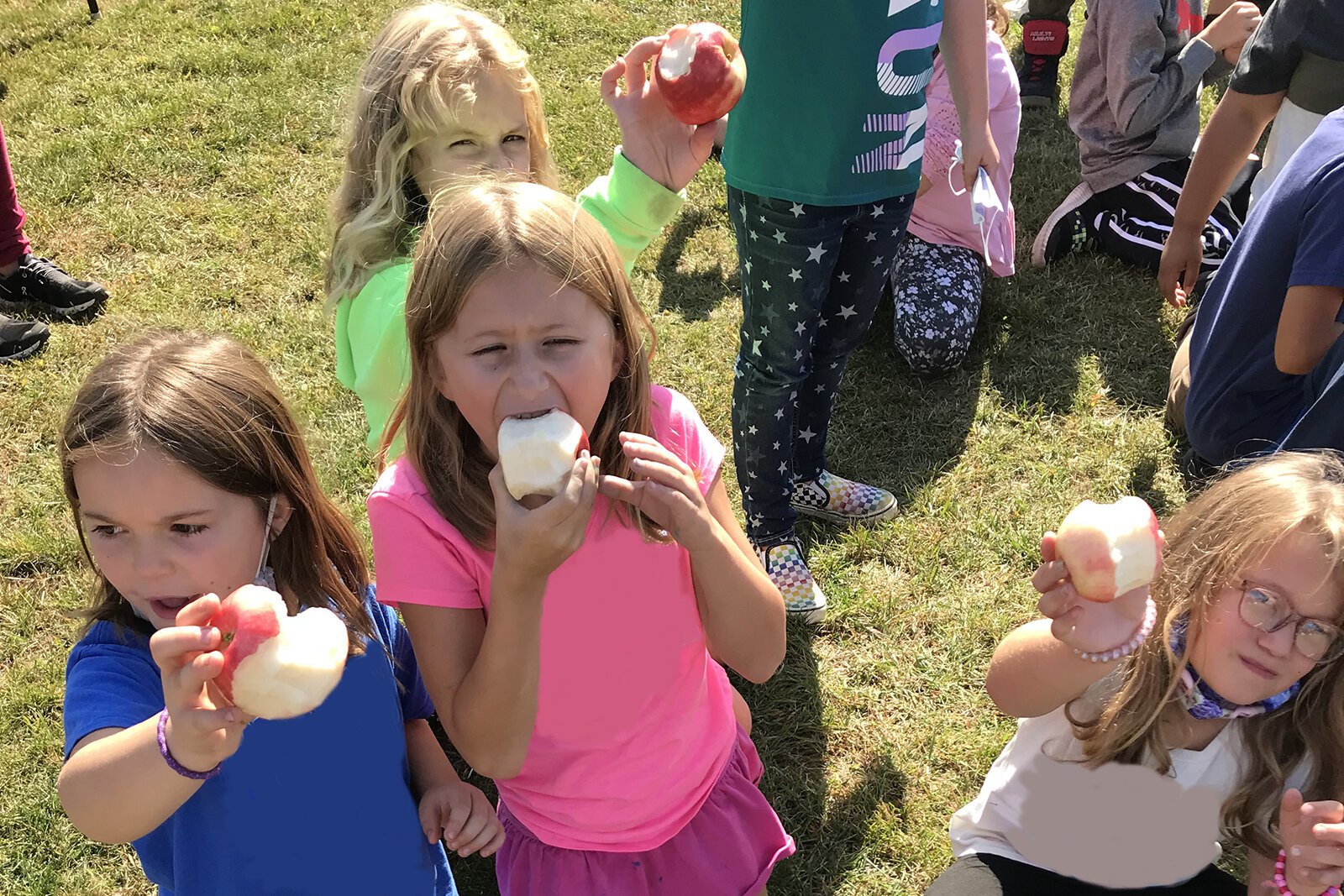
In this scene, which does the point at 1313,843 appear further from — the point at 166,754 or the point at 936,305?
the point at 936,305

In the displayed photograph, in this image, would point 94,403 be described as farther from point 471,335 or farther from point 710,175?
point 710,175

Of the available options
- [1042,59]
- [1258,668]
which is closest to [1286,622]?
[1258,668]

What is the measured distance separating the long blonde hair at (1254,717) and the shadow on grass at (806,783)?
0.75 metres

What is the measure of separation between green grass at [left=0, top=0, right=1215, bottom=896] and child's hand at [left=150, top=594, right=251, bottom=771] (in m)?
0.91

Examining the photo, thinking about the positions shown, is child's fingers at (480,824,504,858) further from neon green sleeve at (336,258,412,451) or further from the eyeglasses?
the eyeglasses

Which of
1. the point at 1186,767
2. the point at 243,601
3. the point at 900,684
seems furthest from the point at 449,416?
the point at 900,684

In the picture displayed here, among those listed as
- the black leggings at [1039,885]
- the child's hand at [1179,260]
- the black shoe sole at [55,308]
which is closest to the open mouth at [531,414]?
the black leggings at [1039,885]

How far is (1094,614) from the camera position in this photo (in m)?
1.65

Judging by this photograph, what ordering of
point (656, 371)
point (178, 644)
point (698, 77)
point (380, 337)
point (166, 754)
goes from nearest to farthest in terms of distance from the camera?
point (178, 644) → point (166, 754) → point (698, 77) → point (380, 337) → point (656, 371)

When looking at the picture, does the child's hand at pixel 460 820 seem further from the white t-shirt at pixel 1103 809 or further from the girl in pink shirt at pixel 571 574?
the white t-shirt at pixel 1103 809

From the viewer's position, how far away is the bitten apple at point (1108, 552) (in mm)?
1522

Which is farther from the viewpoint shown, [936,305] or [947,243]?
[947,243]

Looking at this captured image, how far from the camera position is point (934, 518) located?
11.0 feet

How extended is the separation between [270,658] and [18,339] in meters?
3.46
